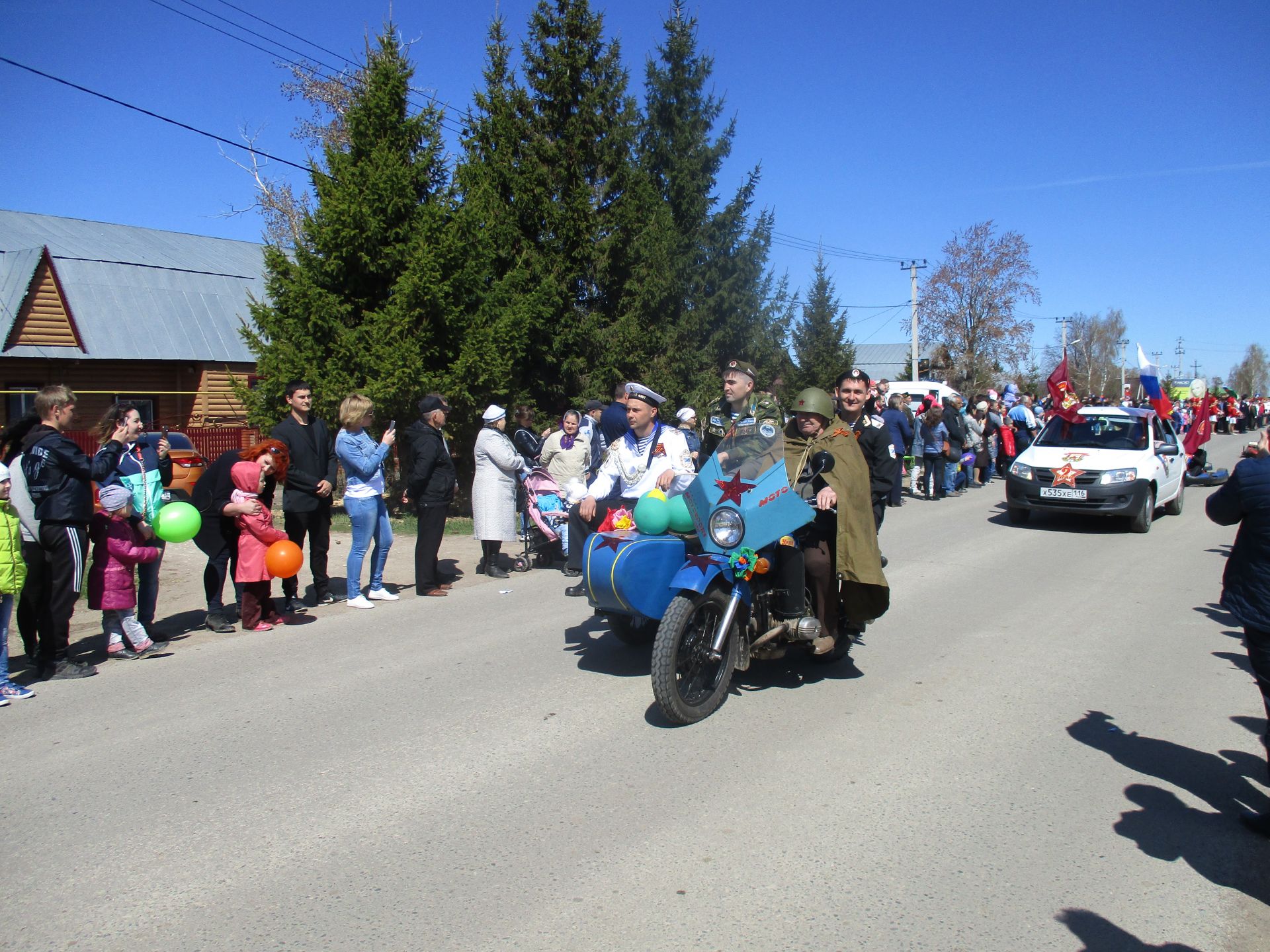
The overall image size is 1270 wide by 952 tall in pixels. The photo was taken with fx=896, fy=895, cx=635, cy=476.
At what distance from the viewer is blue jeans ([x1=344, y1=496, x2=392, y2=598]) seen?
814 centimetres

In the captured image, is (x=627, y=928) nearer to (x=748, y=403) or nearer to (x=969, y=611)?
(x=748, y=403)

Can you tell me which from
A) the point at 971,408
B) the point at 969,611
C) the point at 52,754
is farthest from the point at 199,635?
the point at 971,408

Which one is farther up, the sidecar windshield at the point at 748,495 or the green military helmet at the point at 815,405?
the green military helmet at the point at 815,405

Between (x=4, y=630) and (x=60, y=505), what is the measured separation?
33.8 inches

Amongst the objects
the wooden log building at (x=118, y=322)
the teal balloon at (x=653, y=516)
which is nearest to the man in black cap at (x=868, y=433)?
the teal balloon at (x=653, y=516)

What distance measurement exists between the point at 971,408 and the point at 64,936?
63.9 ft

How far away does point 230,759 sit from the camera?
4641 mm

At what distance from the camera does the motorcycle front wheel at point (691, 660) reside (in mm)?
4773

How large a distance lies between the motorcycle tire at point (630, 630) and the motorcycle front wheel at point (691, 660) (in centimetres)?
107

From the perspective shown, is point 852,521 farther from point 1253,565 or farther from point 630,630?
point 1253,565

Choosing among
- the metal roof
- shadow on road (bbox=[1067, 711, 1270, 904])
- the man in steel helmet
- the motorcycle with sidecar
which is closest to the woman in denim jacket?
the motorcycle with sidecar

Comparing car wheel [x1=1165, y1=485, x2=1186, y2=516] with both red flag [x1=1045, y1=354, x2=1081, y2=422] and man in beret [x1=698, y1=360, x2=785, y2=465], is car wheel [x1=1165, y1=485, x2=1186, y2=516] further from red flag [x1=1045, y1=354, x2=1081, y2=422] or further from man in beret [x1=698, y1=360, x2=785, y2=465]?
man in beret [x1=698, y1=360, x2=785, y2=465]

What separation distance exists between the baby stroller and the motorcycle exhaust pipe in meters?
5.11

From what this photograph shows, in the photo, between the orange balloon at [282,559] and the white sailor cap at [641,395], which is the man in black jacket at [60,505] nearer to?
the orange balloon at [282,559]
